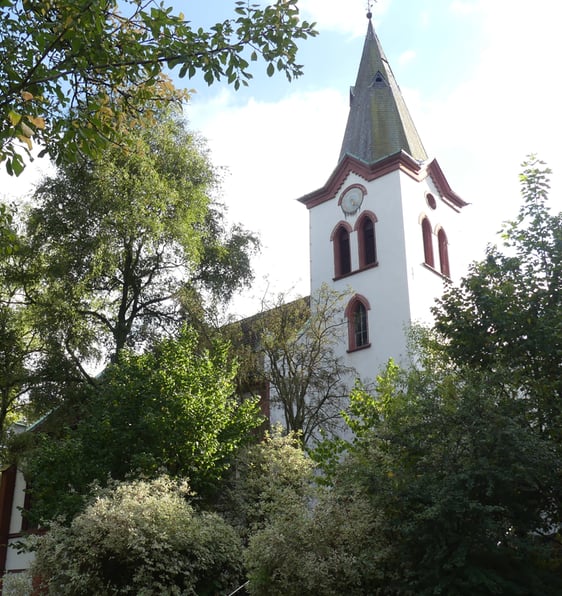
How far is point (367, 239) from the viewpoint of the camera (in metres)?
29.8

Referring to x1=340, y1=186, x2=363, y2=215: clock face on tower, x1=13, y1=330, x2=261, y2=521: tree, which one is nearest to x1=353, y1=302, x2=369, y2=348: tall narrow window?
x1=340, y1=186, x2=363, y2=215: clock face on tower

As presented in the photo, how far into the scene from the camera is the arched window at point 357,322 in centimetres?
2755

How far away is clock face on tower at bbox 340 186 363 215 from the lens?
30.5 meters

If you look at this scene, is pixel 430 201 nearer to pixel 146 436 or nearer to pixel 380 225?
pixel 380 225

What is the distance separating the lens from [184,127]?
2442cm

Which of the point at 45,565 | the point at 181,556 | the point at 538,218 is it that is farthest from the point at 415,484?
the point at 45,565

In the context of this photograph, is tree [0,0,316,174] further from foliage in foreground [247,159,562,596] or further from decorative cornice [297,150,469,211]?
decorative cornice [297,150,469,211]

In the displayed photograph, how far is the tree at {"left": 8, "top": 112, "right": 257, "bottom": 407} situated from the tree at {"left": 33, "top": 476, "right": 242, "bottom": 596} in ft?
22.7

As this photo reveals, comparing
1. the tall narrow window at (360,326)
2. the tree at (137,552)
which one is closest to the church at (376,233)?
the tall narrow window at (360,326)

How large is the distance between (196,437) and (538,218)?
9351mm

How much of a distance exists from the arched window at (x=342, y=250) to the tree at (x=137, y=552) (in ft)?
52.2

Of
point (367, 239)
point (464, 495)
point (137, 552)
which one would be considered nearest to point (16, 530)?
point (367, 239)

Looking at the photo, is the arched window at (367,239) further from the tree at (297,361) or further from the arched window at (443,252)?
the tree at (297,361)

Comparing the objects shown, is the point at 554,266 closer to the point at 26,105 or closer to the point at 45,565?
the point at 26,105
